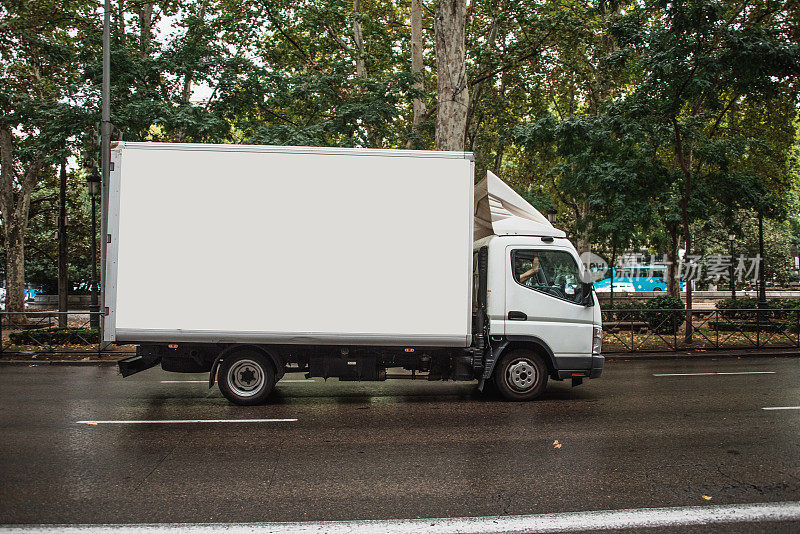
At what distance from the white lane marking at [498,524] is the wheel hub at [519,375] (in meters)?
3.98

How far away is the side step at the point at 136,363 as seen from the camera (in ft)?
25.8

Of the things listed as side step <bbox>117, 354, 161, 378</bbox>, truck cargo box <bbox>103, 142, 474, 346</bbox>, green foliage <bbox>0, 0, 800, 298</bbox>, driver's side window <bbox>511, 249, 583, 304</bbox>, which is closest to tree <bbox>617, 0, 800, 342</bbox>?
green foliage <bbox>0, 0, 800, 298</bbox>

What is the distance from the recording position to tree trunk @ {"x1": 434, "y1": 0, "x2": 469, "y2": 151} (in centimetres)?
1453

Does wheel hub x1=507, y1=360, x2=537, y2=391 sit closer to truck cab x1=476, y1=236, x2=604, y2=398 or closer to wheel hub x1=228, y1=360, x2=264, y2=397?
truck cab x1=476, y1=236, x2=604, y2=398

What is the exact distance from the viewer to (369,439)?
6.34 m

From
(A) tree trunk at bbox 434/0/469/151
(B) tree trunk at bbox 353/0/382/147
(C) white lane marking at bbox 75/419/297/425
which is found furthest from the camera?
(B) tree trunk at bbox 353/0/382/147

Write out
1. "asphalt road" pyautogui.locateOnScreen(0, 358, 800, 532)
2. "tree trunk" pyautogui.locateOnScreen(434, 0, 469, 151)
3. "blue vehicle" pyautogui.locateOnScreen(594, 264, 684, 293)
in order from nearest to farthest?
"asphalt road" pyautogui.locateOnScreen(0, 358, 800, 532)
"tree trunk" pyautogui.locateOnScreen(434, 0, 469, 151)
"blue vehicle" pyautogui.locateOnScreen(594, 264, 684, 293)

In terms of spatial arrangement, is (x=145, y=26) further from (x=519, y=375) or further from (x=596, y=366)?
(x=596, y=366)

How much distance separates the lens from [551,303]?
824cm

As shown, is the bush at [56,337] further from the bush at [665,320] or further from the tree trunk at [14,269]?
the bush at [665,320]

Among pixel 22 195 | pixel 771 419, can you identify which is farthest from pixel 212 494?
pixel 22 195

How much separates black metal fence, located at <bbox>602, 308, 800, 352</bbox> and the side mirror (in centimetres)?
681

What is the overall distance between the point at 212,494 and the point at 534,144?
13630 mm

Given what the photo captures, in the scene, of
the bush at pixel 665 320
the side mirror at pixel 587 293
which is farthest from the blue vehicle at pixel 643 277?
the side mirror at pixel 587 293
